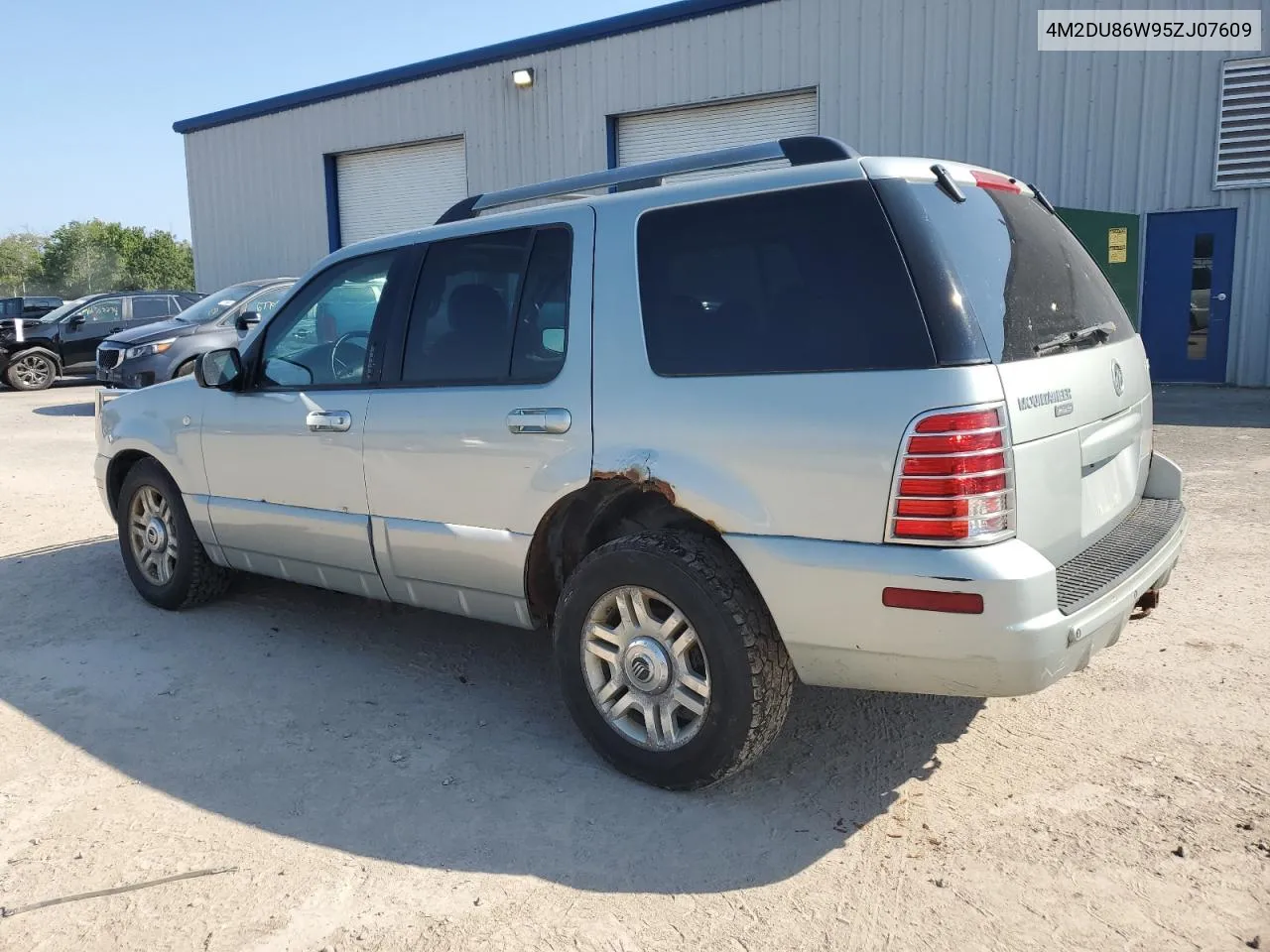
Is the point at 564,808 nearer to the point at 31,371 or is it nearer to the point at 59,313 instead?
the point at 31,371

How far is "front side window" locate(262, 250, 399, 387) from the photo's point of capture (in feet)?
14.2

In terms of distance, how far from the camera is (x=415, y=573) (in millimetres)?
4070

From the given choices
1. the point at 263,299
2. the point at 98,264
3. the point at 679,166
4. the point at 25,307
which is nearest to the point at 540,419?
the point at 679,166

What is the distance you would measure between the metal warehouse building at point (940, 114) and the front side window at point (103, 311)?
5411mm

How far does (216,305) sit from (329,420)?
34.9ft

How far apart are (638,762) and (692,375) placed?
1.27 m

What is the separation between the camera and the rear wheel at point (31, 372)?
1806cm

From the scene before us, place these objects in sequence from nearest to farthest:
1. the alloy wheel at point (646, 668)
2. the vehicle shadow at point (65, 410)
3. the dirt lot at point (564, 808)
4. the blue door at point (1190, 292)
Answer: the dirt lot at point (564, 808)
the alloy wheel at point (646, 668)
the blue door at point (1190, 292)
the vehicle shadow at point (65, 410)

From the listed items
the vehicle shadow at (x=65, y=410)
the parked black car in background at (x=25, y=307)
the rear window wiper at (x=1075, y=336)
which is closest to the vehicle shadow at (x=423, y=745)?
the rear window wiper at (x=1075, y=336)

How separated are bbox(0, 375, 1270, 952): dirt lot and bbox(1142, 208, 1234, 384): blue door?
10703 millimetres

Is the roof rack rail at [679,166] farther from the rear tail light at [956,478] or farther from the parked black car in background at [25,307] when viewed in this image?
the parked black car in background at [25,307]

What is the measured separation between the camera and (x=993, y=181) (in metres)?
3.35

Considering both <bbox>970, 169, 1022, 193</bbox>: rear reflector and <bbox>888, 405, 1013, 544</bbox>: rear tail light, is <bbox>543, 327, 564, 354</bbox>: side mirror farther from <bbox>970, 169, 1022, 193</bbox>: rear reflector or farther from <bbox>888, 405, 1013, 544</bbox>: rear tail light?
<bbox>970, 169, 1022, 193</bbox>: rear reflector

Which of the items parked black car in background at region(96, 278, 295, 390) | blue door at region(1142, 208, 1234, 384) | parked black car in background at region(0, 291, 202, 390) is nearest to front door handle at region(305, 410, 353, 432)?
parked black car in background at region(96, 278, 295, 390)
